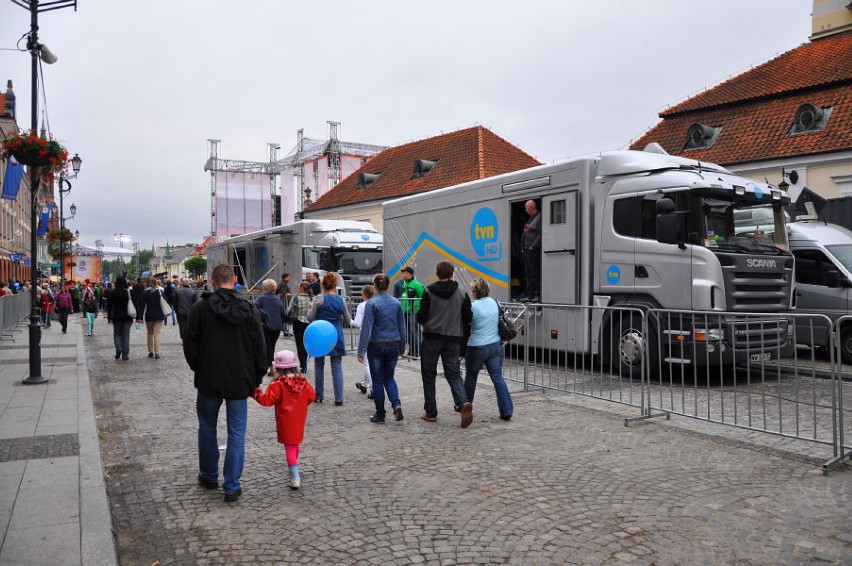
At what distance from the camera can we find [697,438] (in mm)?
6816

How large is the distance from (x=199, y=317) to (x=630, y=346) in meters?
6.15

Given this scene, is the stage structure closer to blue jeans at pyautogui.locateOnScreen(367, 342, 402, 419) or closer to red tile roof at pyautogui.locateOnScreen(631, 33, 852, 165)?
red tile roof at pyautogui.locateOnScreen(631, 33, 852, 165)

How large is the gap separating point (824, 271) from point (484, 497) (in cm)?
1030

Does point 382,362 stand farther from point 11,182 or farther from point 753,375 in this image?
point 11,182

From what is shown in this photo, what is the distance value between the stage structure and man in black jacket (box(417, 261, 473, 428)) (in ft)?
146

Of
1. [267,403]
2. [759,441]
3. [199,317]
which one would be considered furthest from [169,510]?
[759,441]

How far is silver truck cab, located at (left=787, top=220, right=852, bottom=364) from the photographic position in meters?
12.0

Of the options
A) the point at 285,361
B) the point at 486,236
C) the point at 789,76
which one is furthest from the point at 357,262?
the point at 285,361

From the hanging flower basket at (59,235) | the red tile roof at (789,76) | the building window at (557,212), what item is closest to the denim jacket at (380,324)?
the building window at (557,212)

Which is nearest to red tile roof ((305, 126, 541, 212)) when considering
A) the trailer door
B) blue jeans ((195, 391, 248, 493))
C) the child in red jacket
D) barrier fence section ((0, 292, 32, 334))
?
barrier fence section ((0, 292, 32, 334))

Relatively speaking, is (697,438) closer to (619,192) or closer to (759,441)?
(759,441)

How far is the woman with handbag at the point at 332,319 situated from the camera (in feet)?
28.8

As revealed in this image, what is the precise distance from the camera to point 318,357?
8070 mm

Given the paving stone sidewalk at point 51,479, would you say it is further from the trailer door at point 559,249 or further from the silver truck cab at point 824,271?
the silver truck cab at point 824,271
